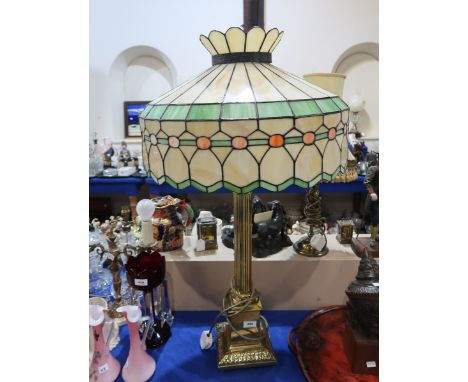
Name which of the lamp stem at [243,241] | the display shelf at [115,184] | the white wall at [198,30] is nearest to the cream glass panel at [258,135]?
the lamp stem at [243,241]

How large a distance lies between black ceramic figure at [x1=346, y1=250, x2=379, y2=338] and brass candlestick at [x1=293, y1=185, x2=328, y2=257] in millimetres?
246

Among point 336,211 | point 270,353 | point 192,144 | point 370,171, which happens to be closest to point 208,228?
point 270,353

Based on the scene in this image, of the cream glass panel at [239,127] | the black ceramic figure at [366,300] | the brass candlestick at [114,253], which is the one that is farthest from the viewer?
the brass candlestick at [114,253]

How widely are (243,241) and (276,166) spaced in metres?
0.40

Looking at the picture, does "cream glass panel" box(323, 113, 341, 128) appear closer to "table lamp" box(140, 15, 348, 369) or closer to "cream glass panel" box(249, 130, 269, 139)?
"table lamp" box(140, 15, 348, 369)

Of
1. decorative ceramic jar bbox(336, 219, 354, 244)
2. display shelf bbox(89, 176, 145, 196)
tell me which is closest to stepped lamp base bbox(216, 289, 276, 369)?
decorative ceramic jar bbox(336, 219, 354, 244)

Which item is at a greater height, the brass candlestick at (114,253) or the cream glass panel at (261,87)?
the cream glass panel at (261,87)

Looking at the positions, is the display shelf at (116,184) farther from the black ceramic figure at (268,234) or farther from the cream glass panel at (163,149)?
the cream glass panel at (163,149)

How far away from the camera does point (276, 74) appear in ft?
2.08

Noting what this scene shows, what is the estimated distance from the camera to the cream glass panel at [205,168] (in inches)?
21.2

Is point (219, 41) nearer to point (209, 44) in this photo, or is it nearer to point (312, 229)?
point (209, 44)

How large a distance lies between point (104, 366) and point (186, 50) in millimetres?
2743

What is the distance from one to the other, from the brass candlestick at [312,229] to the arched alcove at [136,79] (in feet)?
7.72

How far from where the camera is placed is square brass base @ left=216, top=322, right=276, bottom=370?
3.14 ft
